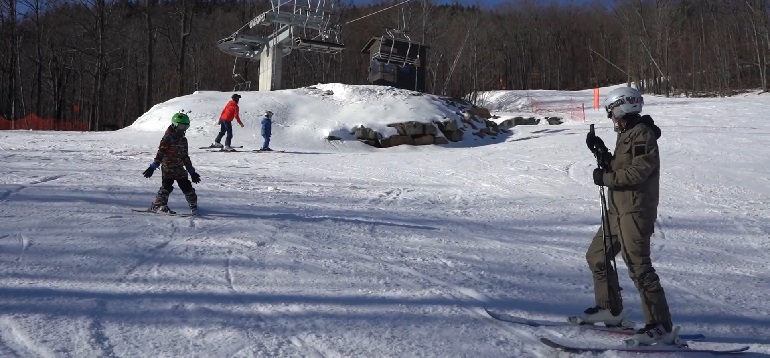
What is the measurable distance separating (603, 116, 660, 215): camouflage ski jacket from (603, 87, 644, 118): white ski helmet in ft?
0.31

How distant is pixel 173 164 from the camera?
25.7 ft

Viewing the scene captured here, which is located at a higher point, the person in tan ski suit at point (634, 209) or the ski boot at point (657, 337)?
the person in tan ski suit at point (634, 209)

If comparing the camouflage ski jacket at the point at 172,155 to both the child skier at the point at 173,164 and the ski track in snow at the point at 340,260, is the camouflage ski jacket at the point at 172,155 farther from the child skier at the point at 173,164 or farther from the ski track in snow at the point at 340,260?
the ski track in snow at the point at 340,260

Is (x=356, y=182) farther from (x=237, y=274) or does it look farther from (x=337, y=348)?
(x=337, y=348)

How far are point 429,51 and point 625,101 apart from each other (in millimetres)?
45221

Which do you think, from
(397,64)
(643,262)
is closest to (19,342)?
(643,262)

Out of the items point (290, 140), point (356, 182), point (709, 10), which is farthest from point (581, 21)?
point (356, 182)

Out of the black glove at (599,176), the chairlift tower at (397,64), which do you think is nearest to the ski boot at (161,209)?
the black glove at (599,176)

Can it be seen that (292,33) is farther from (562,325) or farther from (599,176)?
(562,325)

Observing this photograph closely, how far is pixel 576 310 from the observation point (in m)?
4.75

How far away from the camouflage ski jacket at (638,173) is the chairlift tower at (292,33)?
22460mm

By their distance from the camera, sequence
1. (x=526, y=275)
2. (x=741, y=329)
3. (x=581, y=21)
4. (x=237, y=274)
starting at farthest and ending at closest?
(x=581, y=21) → (x=526, y=275) → (x=237, y=274) → (x=741, y=329)

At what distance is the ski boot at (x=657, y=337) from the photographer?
382cm

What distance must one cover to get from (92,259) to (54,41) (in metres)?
53.0
